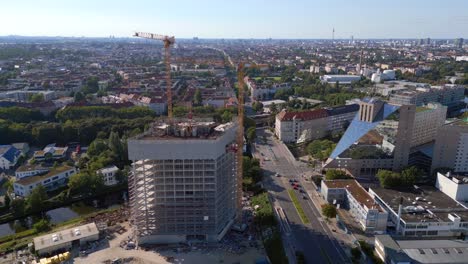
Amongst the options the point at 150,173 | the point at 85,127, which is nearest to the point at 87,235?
the point at 150,173

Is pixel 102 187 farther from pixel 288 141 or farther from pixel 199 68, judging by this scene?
pixel 199 68

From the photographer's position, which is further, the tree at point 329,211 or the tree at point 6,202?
the tree at point 6,202

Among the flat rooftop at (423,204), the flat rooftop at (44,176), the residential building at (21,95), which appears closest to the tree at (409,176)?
the flat rooftop at (423,204)

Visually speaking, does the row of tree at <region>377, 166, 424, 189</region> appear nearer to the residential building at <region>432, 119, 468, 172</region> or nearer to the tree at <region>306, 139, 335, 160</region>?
the residential building at <region>432, 119, 468, 172</region>

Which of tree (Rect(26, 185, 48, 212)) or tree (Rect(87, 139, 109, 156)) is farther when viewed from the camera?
tree (Rect(87, 139, 109, 156))

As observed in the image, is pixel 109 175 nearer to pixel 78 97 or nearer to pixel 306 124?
pixel 306 124

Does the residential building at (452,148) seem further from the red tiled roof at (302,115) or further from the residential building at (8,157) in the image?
the residential building at (8,157)

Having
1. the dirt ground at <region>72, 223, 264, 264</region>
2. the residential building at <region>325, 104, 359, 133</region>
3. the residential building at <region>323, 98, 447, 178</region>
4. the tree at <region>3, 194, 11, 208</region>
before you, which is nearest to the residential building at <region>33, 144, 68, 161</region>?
the tree at <region>3, 194, 11, 208</region>
